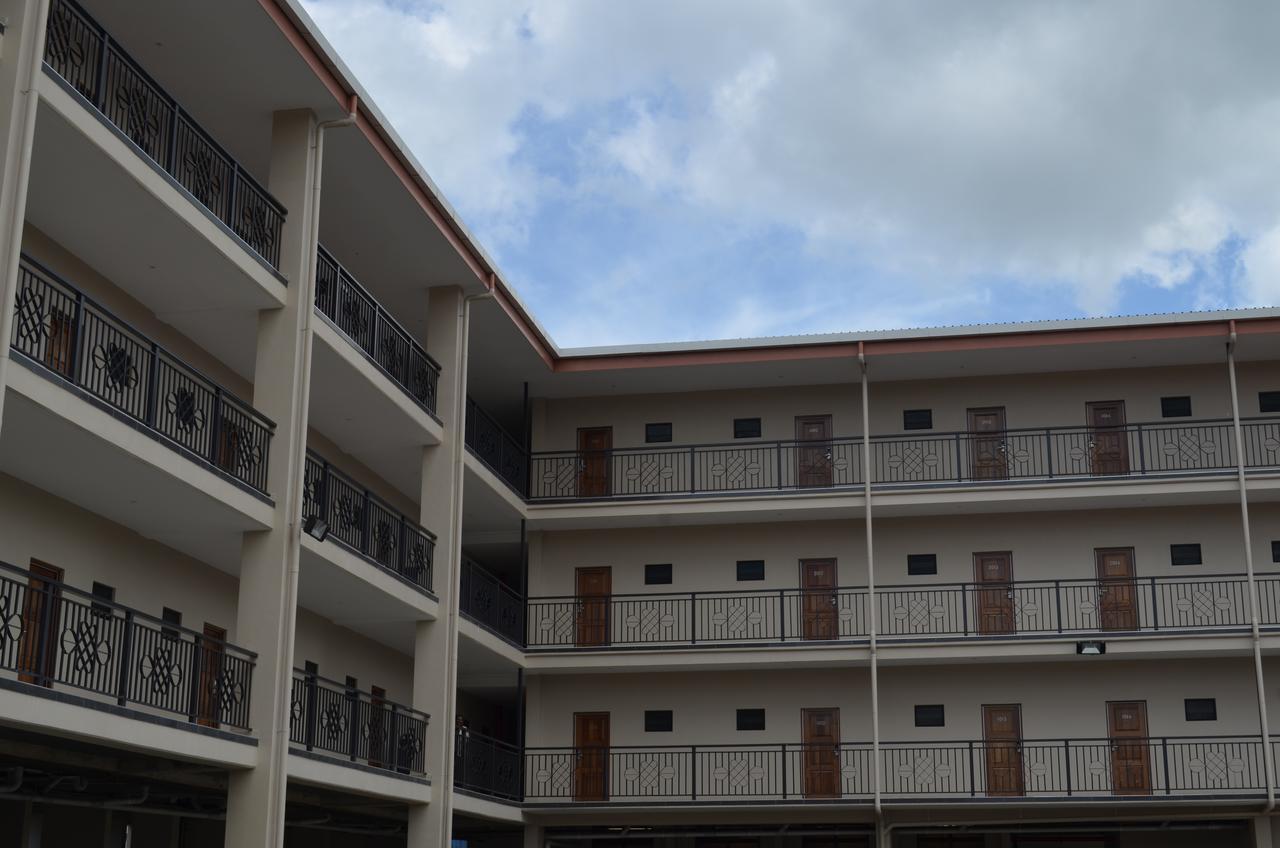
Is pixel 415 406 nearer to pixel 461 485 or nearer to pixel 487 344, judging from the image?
pixel 461 485

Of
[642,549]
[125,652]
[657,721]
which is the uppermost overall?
[642,549]

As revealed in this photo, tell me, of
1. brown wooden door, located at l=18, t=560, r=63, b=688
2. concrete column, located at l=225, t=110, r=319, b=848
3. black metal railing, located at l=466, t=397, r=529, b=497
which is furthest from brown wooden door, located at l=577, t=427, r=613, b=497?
brown wooden door, located at l=18, t=560, r=63, b=688

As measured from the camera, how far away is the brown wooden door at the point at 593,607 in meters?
31.2

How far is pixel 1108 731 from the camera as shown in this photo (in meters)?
29.4

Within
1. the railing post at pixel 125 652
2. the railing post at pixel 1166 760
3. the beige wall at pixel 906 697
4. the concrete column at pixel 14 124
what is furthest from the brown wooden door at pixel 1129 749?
the concrete column at pixel 14 124

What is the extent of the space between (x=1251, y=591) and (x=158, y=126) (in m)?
20.5

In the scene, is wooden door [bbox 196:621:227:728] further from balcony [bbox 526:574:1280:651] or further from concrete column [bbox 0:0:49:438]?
balcony [bbox 526:574:1280:651]

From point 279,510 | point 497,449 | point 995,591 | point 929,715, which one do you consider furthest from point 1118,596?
point 279,510

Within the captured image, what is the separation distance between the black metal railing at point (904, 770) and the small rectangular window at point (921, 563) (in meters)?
3.56

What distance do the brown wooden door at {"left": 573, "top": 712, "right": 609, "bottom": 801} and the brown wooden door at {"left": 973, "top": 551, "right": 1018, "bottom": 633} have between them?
7690 millimetres

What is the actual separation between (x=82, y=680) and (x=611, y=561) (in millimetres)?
15434

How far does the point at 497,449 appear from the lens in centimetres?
3016

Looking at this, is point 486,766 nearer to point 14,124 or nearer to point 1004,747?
point 1004,747

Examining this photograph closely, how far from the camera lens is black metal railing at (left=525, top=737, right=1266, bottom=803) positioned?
28547 millimetres
